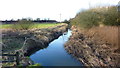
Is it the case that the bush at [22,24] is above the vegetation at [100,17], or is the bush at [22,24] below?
below

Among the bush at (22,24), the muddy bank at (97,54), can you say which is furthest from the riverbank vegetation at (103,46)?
the bush at (22,24)

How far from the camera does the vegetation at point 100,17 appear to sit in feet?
76.6

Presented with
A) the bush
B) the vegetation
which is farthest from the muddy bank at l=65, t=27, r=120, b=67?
the bush

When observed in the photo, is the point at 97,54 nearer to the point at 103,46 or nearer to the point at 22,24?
the point at 103,46

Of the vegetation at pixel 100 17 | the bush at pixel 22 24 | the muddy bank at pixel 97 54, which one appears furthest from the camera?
the bush at pixel 22 24

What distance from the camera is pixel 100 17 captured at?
25.1m

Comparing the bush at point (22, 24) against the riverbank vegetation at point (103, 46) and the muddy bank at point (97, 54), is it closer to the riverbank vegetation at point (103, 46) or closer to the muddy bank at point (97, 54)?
the riverbank vegetation at point (103, 46)

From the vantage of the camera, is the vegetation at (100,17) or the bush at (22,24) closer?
the vegetation at (100,17)

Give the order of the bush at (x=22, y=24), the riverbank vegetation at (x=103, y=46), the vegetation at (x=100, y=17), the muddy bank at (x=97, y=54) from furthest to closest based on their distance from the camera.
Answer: the bush at (x=22, y=24)
the vegetation at (x=100, y=17)
the riverbank vegetation at (x=103, y=46)
the muddy bank at (x=97, y=54)

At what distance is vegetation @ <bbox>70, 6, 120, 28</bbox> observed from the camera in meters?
23.4

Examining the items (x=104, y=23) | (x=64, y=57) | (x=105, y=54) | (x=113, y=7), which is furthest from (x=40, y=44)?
(x=105, y=54)

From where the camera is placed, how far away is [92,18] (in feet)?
82.6

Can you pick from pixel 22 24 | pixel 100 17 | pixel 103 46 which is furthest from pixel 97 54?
pixel 22 24

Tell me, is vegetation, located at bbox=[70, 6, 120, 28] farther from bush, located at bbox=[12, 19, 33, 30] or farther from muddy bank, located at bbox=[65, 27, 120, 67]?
bush, located at bbox=[12, 19, 33, 30]
